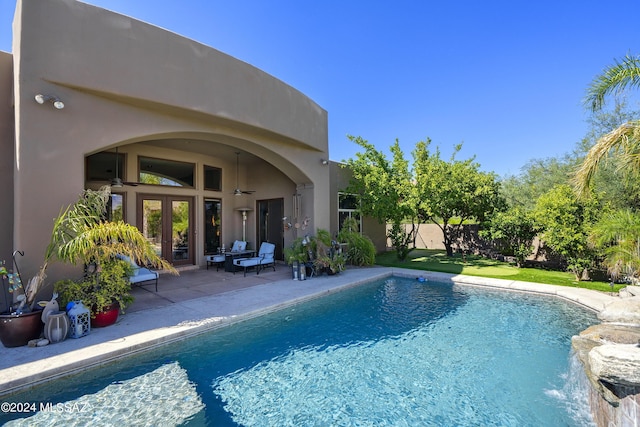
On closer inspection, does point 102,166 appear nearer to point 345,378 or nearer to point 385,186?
point 345,378

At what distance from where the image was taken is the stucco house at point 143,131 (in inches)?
220

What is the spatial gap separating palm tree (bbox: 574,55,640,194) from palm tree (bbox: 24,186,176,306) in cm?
939

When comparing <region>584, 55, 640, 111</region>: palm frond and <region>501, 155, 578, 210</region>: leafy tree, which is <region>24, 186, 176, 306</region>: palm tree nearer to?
<region>584, 55, 640, 111</region>: palm frond

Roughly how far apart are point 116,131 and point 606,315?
10.7 m

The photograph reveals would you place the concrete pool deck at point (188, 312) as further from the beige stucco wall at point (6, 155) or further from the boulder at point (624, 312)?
the beige stucco wall at point (6, 155)

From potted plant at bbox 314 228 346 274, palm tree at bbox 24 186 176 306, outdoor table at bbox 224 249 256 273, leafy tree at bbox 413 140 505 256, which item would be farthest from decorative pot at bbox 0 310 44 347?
leafy tree at bbox 413 140 505 256

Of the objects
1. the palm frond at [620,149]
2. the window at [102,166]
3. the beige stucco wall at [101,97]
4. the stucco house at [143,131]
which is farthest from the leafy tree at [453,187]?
the window at [102,166]

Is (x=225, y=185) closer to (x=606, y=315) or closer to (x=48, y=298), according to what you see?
(x=48, y=298)

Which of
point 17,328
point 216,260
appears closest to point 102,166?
point 216,260

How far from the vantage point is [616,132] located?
630 cm

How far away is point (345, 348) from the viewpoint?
5383 millimetres

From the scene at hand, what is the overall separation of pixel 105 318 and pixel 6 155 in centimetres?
428

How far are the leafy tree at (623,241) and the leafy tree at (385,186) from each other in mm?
6341

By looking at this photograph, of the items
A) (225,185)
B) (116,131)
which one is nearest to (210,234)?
(225,185)
